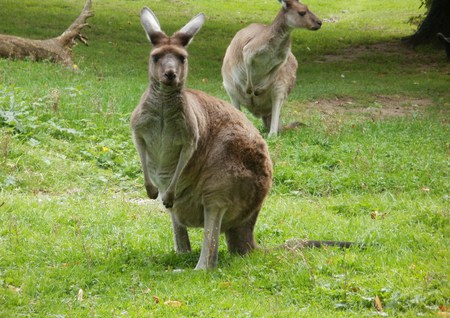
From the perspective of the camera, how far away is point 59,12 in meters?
20.7

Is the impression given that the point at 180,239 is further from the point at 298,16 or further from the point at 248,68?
the point at 298,16

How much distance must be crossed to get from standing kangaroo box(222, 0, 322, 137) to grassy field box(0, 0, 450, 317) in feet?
2.38

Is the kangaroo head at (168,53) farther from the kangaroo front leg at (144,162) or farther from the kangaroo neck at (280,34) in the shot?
the kangaroo neck at (280,34)

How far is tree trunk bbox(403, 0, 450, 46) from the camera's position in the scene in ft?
67.5

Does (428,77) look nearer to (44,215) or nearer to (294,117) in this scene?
(294,117)

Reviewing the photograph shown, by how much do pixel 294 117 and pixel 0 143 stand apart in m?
5.70

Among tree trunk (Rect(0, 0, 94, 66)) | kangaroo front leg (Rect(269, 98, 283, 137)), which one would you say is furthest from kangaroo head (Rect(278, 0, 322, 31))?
tree trunk (Rect(0, 0, 94, 66))

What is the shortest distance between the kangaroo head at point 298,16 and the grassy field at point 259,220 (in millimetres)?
1505

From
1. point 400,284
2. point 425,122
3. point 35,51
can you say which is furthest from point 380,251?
point 35,51

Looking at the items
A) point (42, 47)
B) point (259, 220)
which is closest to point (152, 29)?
point (259, 220)

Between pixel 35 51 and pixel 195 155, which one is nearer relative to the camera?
pixel 195 155

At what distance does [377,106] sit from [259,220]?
24.6ft

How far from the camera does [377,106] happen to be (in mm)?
13633

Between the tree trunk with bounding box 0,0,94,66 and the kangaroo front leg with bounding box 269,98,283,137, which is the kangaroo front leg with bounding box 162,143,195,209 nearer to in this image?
the kangaroo front leg with bounding box 269,98,283,137
